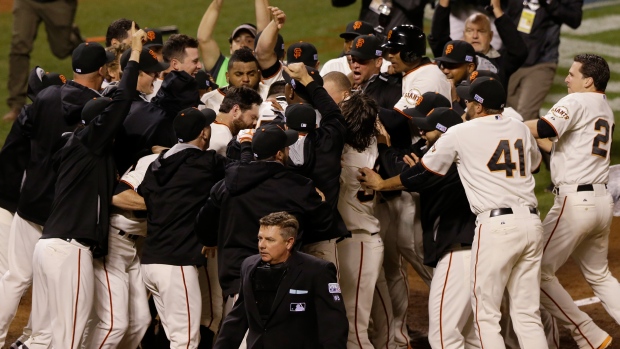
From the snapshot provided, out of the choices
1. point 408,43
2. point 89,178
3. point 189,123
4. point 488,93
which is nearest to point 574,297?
point 408,43

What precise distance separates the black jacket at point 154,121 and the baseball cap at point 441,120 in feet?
5.05

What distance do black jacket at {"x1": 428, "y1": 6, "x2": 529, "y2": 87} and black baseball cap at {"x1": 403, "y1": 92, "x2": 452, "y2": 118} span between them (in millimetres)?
2219

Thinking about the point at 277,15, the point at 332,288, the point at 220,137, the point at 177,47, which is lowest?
the point at 332,288

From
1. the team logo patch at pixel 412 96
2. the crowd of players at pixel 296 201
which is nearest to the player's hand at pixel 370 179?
the crowd of players at pixel 296 201

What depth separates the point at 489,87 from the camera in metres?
6.64

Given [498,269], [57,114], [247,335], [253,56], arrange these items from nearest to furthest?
1. [247,335]
2. [498,269]
3. [57,114]
4. [253,56]

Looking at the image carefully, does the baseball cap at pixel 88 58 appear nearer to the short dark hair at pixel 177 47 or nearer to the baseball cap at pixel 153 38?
the short dark hair at pixel 177 47

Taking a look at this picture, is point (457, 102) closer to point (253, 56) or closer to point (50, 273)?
point (253, 56)

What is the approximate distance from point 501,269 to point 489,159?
25.6 inches

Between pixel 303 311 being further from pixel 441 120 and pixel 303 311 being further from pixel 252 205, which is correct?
pixel 441 120

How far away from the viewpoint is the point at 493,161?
6535 millimetres

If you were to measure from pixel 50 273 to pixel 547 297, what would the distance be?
3.22m

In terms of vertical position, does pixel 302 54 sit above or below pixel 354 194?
above

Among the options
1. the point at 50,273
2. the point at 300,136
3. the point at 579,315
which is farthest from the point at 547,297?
the point at 50,273
